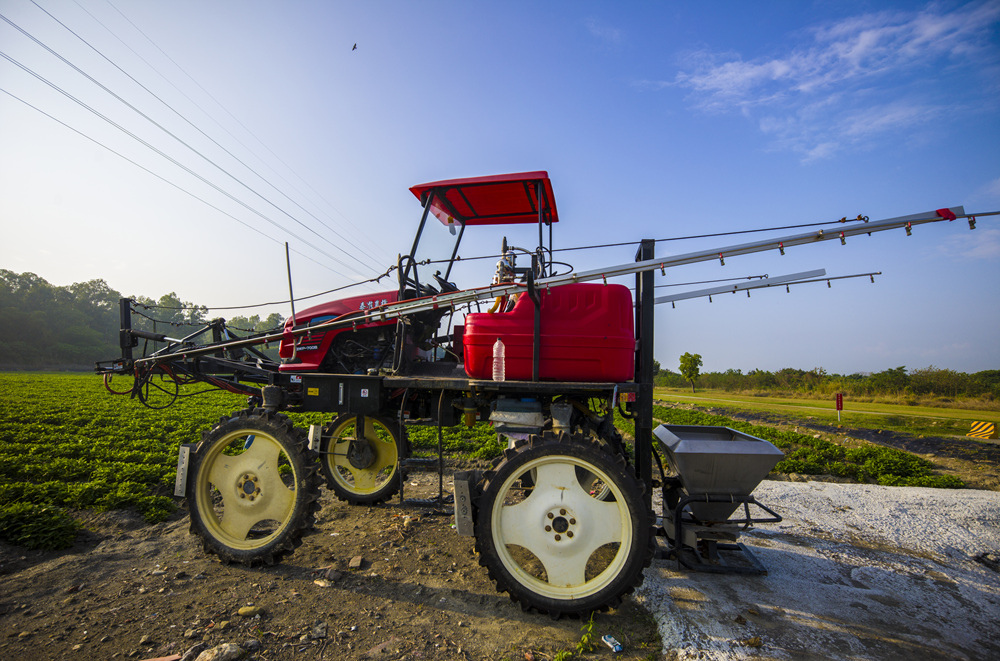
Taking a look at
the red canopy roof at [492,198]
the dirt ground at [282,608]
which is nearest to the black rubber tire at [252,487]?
the dirt ground at [282,608]

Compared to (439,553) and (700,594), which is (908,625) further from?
(439,553)

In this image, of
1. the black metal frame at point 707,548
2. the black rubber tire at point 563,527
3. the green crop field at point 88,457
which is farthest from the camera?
the green crop field at point 88,457

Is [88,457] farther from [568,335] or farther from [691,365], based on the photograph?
[691,365]

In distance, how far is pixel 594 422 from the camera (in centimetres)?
487

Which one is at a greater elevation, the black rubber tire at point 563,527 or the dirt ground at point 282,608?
the black rubber tire at point 563,527


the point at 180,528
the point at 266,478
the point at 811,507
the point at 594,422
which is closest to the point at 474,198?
the point at 594,422

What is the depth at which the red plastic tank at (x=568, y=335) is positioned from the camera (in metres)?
3.97

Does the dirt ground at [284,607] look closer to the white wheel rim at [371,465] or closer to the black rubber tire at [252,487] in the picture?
the black rubber tire at [252,487]

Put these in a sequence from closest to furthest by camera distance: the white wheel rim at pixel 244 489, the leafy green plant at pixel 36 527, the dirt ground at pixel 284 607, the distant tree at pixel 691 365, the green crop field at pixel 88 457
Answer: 1. the dirt ground at pixel 284 607
2. the white wheel rim at pixel 244 489
3. the leafy green plant at pixel 36 527
4. the green crop field at pixel 88 457
5. the distant tree at pixel 691 365

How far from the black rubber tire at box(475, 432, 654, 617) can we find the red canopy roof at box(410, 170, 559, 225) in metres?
2.59

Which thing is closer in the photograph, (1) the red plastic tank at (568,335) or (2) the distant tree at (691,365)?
(1) the red plastic tank at (568,335)

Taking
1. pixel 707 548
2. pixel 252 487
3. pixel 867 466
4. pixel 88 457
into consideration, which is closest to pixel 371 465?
pixel 252 487

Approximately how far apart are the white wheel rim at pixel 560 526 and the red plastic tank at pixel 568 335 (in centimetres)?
81

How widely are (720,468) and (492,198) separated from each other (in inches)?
149
